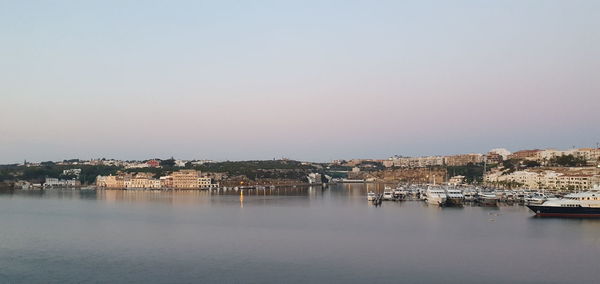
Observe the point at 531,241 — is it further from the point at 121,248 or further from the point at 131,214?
the point at 131,214

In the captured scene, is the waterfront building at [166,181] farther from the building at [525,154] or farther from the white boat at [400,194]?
the building at [525,154]

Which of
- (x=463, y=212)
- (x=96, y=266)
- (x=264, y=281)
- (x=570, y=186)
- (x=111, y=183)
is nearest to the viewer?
(x=264, y=281)

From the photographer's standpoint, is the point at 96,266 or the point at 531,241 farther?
the point at 531,241

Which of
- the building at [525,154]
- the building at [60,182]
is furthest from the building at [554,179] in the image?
the building at [60,182]

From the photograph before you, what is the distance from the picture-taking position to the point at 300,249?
49.4 ft

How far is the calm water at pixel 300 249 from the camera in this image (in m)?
11.8

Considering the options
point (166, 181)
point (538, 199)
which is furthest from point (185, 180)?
point (538, 199)

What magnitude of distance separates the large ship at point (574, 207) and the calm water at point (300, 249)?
928 millimetres

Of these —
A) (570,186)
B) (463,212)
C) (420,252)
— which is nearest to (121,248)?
(420,252)

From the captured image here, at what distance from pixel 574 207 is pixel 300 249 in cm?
1312

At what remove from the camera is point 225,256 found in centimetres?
1398

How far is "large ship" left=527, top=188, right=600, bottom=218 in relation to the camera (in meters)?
21.8

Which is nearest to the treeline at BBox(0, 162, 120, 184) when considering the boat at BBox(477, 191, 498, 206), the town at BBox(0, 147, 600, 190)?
the town at BBox(0, 147, 600, 190)

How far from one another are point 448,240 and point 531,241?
7.76 feet
